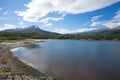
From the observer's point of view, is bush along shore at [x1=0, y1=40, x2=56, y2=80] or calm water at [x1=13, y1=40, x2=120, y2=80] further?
calm water at [x1=13, y1=40, x2=120, y2=80]

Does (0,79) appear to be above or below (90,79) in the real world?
above

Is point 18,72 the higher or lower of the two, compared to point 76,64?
higher

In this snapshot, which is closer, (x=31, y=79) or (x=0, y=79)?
(x=0, y=79)

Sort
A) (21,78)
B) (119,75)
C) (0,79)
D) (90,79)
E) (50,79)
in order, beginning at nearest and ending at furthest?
(0,79) < (21,78) < (50,79) < (90,79) < (119,75)

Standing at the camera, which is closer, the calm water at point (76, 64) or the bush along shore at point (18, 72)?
the bush along shore at point (18, 72)

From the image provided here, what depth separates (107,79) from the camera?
2548cm

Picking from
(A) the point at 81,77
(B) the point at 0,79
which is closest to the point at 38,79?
(B) the point at 0,79

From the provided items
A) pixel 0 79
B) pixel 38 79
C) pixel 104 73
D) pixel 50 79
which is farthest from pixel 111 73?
pixel 0 79

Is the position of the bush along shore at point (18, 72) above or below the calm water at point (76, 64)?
above

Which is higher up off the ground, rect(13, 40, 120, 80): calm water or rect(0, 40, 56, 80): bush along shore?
rect(0, 40, 56, 80): bush along shore

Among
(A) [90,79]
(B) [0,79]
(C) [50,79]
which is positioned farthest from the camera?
(A) [90,79]

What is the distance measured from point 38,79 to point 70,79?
215 inches

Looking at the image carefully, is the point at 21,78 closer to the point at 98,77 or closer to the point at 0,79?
the point at 0,79

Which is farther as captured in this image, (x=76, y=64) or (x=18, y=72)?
(x=76, y=64)
